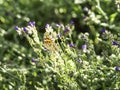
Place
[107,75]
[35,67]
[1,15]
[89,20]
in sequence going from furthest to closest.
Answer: [1,15], [89,20], [35,67], [107,75]

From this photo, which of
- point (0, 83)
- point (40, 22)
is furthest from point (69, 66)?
point (40, 22)

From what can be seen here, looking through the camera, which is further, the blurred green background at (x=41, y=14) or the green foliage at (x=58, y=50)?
the blurred green background at (x=41, y=14)

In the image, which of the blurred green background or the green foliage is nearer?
the green foliage

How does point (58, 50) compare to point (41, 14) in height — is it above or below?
below

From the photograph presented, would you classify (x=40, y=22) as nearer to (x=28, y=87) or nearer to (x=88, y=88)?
(x=28, y=87)

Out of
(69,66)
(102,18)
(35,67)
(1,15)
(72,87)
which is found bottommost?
(72,87)

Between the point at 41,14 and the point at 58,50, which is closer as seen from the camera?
the point at 58,50

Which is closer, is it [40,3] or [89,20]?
[89,20]

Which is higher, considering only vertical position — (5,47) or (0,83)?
(5,47)

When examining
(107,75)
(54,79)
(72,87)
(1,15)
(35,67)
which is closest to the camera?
(72,87)

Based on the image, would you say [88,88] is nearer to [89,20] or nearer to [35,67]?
[35,67]
